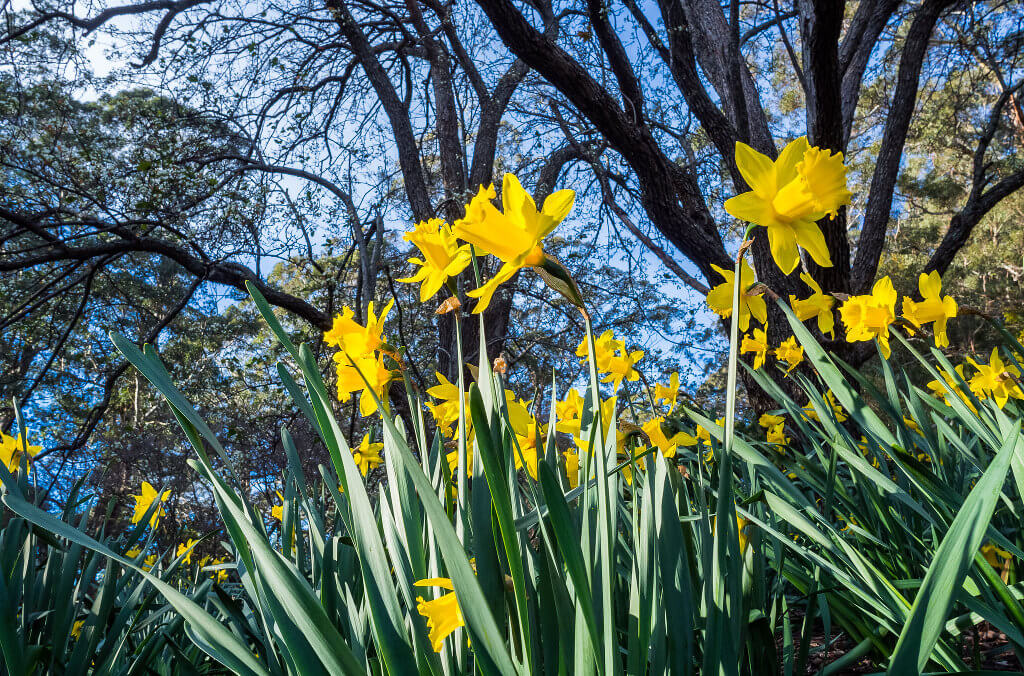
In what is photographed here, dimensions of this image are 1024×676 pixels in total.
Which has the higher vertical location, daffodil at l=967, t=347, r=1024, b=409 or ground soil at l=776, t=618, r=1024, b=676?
daffodil at l=967, t=347, r=1024, b=409

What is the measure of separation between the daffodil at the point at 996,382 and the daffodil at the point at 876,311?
1.08 feet

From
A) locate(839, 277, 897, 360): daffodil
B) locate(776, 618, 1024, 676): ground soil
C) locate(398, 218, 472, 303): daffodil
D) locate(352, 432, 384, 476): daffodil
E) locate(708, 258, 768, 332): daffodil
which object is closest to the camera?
locate(398, 218, 472, 303): daffodil

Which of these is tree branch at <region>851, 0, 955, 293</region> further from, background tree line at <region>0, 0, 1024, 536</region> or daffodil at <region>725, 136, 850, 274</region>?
daffodil at <region>725, 136, 850, 274</region>

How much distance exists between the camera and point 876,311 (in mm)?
1147

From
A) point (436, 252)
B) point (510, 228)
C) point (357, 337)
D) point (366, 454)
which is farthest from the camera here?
point (366, 454)

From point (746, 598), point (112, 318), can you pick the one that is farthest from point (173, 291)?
point (746, 598)

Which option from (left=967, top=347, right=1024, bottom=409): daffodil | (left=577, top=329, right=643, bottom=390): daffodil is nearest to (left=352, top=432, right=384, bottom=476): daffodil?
(left=577, top=329, right=643, bottom=390): daffodil

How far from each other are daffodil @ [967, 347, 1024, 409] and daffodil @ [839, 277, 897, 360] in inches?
12.9

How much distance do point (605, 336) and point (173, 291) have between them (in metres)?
8.31

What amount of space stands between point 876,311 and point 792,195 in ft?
1.98

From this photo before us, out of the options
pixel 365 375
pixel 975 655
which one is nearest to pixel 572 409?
pixel 365 375

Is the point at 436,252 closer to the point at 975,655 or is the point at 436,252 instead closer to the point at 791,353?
the point at 975,655

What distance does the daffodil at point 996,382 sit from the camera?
1.34 metres

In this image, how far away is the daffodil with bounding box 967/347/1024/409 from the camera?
1.34 meters
